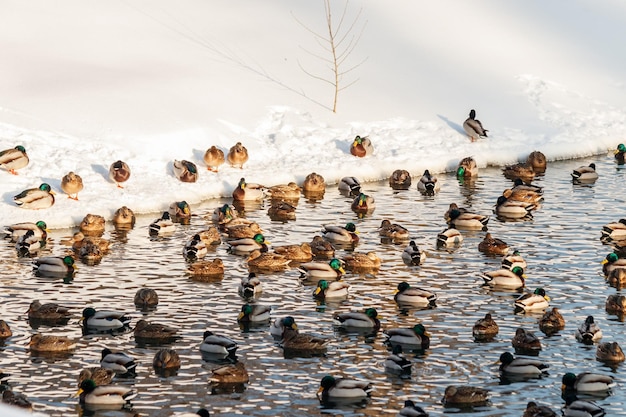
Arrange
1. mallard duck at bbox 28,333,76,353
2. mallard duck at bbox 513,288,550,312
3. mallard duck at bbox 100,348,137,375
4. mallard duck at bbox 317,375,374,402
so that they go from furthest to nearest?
mallard duck at bbox 513,288,550,312 → mallard duck at bbox 28,333,76,353 → mallard duck at bbox 100,348,137,375 → mallard duck at bbox 317,375,374,402

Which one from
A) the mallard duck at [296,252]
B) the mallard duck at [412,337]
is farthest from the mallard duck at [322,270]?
the mallard duck at [412,337]

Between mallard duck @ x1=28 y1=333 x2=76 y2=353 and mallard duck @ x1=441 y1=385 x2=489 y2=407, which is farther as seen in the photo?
mallard duck @ x1=28 y1=333 x2=76 y2=353

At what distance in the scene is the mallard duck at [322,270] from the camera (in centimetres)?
3130

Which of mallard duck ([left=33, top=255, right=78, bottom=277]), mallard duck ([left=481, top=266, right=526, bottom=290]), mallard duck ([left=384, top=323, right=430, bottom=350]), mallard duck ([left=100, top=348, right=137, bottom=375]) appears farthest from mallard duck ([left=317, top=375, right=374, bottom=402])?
mallard duck ([left=33, top=255, right=78, bottom=277])

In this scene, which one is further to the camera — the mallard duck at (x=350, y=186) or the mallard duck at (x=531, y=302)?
the mallard duck at (x=350, y=186)

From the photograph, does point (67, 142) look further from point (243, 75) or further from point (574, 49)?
point (574, 49)

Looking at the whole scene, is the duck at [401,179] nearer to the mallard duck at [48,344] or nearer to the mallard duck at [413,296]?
the mallard duck at [413,296]

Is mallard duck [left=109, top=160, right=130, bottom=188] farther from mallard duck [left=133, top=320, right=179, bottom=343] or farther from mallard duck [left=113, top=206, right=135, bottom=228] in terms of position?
mallard duck [left=133, top=320, right=179, bottom=343]

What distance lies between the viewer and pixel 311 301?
1156 inches

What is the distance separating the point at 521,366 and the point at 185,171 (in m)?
18.8

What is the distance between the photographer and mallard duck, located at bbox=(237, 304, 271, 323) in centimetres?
2730

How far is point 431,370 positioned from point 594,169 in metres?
20.5

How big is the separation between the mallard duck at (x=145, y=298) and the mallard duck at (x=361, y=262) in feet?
19.6

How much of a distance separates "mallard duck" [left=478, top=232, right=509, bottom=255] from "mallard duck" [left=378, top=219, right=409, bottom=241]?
222 centimetres
